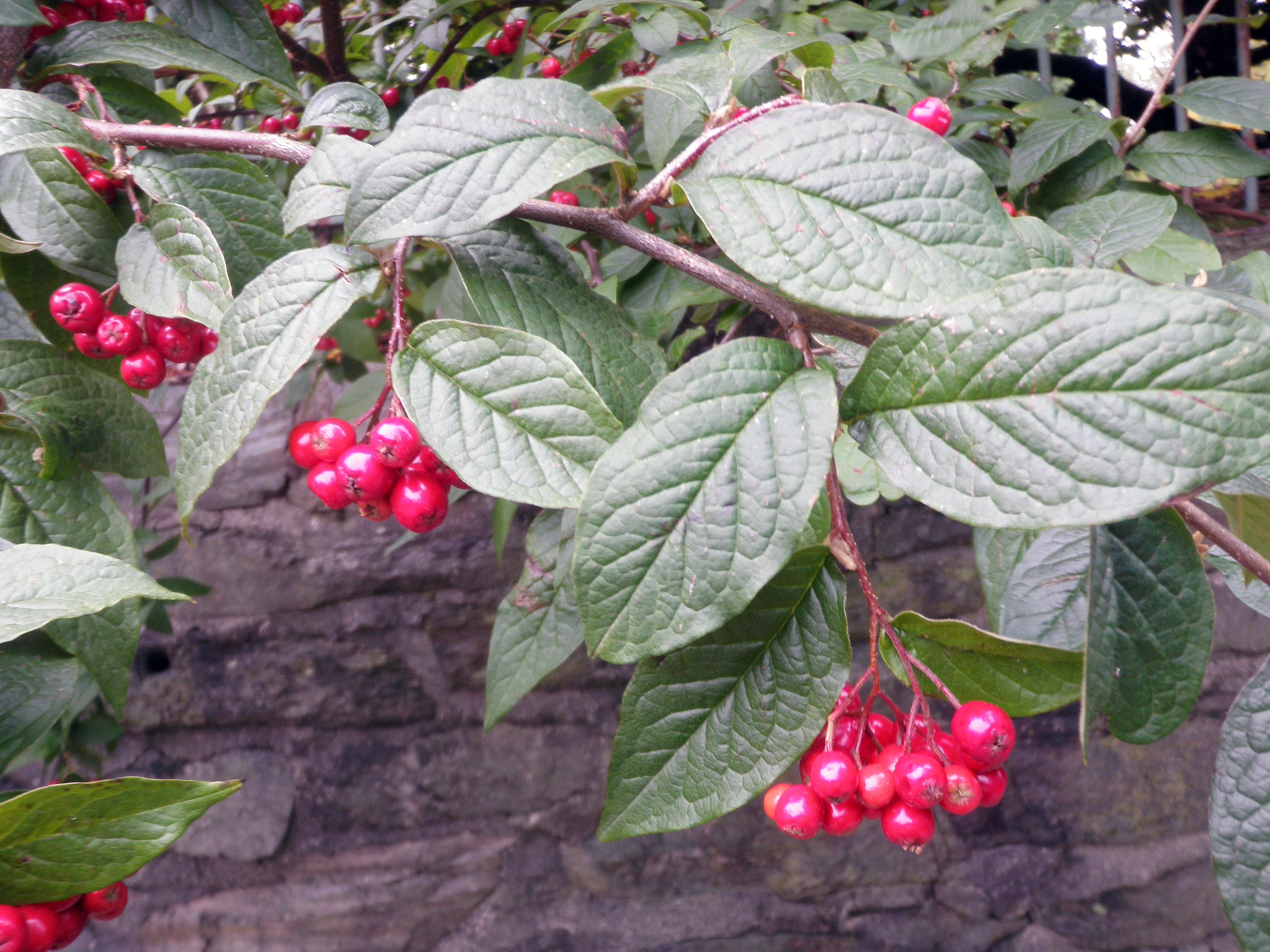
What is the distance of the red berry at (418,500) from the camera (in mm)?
498

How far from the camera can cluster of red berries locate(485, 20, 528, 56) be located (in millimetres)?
1120

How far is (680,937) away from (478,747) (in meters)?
0.51

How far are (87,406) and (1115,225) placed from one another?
0.83 meters

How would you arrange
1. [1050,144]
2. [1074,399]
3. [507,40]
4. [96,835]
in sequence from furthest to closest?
[507,40], [1050,144], [96,835], [1074,399]

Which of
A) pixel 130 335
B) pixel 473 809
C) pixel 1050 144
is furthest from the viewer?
pixel 473 809

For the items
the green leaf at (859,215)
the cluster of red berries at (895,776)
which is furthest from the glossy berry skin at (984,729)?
the green leaf at (859,215)

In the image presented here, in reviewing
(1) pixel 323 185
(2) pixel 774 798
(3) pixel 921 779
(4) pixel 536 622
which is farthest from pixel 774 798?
(1) pixel 323 185

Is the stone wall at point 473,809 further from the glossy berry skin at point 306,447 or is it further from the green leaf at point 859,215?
the green leaf at point 859,215

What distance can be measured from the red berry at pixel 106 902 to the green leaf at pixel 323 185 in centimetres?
50

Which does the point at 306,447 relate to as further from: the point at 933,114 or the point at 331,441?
the point at 933,114

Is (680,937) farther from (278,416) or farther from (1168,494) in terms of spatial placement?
(1168,494)

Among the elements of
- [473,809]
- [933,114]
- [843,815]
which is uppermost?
[933,114]

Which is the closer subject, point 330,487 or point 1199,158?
point 330,487

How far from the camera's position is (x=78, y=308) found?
63 centimetres
